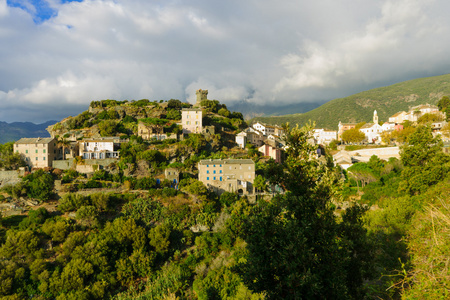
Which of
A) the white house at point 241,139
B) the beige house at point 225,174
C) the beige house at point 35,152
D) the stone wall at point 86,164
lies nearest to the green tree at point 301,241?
the beige house at point 225,174

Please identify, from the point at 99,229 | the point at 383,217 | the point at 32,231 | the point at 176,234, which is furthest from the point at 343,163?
the point at 32,231

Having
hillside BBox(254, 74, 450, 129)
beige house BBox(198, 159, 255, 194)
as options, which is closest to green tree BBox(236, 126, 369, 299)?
beige house BBox(198, 159, 255, 194)


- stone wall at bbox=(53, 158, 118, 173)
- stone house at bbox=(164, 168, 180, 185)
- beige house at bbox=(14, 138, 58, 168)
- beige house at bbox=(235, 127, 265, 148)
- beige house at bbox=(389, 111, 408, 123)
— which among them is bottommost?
stone house at bbox=(164, 168, 180, 185)

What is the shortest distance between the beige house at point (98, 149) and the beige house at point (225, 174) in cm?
1662

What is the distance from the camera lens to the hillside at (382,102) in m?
120

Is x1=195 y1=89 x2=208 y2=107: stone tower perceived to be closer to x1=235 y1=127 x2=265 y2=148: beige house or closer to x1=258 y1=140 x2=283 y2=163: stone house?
x1=235 y1=127 x2=265 y2=148: beige house

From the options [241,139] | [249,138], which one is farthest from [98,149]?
[249,138]

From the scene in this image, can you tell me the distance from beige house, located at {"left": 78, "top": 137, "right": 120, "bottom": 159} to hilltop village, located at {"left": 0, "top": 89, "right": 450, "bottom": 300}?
0.63 feet

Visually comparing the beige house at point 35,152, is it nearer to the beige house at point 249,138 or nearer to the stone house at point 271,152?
the beige house at point 249,138

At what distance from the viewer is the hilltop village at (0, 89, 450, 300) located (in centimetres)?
712

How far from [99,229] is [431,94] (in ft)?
494

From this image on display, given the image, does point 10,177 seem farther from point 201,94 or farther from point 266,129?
point 266,129

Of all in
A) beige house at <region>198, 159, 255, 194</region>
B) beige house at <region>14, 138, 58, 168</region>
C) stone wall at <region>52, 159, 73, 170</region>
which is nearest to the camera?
beige house at <region>198, 159, 255, 194</region>

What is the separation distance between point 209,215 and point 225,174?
7.82 meters
